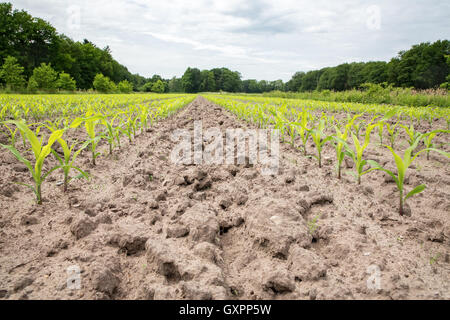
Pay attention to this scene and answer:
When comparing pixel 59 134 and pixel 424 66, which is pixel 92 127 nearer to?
pixel 59 134

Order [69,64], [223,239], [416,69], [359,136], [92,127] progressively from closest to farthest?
[223,239] → [92,127] → [359,136] → [416,69] → [69,64]

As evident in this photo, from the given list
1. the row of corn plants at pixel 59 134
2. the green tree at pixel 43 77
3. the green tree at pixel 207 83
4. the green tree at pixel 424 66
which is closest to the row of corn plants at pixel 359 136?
the row of corn plants at pixel 59 134

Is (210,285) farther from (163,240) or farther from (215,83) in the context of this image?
(215,83)

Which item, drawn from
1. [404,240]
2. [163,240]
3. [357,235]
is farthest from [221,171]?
[404,240]

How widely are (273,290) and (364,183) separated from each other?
1.64 meters

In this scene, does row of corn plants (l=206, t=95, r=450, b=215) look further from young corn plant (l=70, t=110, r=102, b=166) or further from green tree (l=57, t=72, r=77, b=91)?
green tree (l=57, t=72, r=77, b=91)

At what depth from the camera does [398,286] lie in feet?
3.22

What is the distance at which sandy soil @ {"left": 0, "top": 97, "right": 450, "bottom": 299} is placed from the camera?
40.5 inches

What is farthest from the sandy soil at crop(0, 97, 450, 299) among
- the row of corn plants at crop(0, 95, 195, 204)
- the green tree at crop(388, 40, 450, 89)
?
the green tree at crop(388, 40, 450, 89)

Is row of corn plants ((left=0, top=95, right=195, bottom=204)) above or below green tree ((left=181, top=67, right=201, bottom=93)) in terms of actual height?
below

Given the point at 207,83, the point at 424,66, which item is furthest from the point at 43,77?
the point at 207,83

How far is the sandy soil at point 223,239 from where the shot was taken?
1.03 meters

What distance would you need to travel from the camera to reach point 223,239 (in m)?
1.50

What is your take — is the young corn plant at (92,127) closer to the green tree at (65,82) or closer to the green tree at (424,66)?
the green tree at (65,82)
